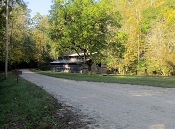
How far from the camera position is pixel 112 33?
33.1 metres

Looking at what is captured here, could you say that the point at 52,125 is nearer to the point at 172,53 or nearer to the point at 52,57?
the point at 172,53

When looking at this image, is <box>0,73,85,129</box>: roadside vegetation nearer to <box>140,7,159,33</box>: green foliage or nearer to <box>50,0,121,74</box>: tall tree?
<box>50,0,121,74</box>: tall tree

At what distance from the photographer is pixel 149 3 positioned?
153ft

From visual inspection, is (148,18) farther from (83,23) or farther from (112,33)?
(83,23)

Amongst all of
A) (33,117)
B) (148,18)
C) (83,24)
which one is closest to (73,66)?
(148,18)

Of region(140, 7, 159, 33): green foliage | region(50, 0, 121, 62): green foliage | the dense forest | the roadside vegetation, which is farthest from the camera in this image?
region(140, 7, 159, 33): green foliage

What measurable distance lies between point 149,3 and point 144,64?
14.5 meters

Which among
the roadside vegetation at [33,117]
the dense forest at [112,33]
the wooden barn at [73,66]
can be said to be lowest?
the roadside vegetation at [33,117]

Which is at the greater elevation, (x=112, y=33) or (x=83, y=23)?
(x=83, y=23)

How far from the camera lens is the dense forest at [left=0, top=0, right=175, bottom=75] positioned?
99.3 ft

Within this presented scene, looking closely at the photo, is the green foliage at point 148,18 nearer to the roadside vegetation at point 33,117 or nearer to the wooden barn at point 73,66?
the wooden barn at point 73,66

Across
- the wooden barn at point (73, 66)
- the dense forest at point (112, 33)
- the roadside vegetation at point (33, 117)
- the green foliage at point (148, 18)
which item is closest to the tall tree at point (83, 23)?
the dense forest at point (112, 33)

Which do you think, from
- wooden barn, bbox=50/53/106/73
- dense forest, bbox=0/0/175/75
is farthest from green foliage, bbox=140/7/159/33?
wooden barn, bbox=50/53/106/73

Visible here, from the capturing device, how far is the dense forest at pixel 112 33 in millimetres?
30266
